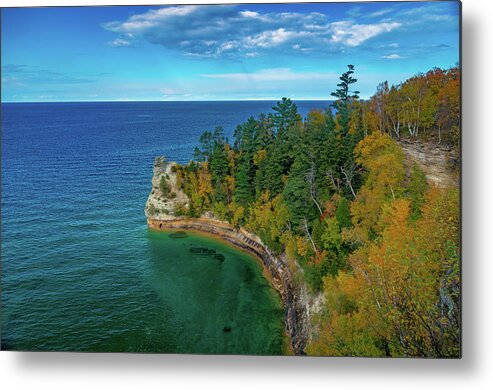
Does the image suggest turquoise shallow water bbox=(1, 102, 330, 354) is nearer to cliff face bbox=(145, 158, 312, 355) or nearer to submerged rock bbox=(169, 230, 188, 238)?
cliff face bbox=(145, 158, 312, 355)

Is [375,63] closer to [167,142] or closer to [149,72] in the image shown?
[149,72]

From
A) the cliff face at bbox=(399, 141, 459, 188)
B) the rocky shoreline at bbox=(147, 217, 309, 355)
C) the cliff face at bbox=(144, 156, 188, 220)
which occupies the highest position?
the cliff face at bbox=(399, 141, 459, 188)

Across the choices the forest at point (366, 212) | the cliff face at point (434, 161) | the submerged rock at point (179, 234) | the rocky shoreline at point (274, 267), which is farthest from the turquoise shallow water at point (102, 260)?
the cliff face at point (434, 161)

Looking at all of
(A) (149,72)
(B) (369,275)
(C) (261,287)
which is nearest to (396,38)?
(B) (369,275)

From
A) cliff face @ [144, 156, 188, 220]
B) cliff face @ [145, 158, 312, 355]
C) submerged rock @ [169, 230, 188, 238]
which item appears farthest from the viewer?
cliff face @ [144, 156, 188, 220]

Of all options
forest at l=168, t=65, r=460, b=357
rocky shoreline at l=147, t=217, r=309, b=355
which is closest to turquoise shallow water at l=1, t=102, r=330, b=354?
rocky shoreline at l=147, t=217, r=309, b=355

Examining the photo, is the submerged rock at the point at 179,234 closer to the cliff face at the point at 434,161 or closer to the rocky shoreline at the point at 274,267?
the rocky shoreline at the point at 274,267
